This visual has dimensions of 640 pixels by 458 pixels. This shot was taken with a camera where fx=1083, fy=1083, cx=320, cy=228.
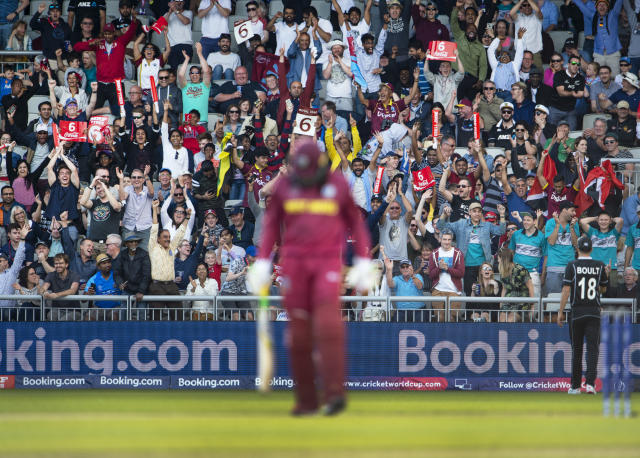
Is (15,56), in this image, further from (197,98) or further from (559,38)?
(559,38)

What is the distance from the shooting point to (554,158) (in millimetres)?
21781

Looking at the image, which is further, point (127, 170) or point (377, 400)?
point (127, 170)

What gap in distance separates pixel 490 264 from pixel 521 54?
633cm

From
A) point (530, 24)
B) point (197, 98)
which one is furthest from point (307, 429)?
point (530, 24)

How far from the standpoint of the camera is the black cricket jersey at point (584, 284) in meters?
15.7

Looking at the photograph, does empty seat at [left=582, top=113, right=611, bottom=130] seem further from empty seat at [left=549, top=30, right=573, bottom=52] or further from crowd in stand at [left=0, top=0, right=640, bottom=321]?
empty seat at [left=549, top=30, right=573, bottom=52]

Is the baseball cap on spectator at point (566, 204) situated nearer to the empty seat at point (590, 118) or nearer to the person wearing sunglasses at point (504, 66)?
the empty seat at point (590, 118)

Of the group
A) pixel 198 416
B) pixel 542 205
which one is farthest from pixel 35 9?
pixel 198 416

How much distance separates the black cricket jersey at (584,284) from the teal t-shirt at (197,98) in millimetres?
10433

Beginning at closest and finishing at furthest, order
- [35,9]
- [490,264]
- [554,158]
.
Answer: [490,264] → [554,158] → [35,9]

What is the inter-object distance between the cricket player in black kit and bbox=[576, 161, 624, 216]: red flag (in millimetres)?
4853

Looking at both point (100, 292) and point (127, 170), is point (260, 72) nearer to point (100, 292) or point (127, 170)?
point (127, 170)

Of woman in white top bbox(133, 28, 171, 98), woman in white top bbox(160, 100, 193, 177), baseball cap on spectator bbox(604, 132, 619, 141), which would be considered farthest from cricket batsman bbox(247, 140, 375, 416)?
woman in white top bbox(133, 28, 171, 98)

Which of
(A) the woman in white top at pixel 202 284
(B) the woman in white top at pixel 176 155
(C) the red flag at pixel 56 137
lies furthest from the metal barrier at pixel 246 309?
(C) the red flag at pixel 56 137
